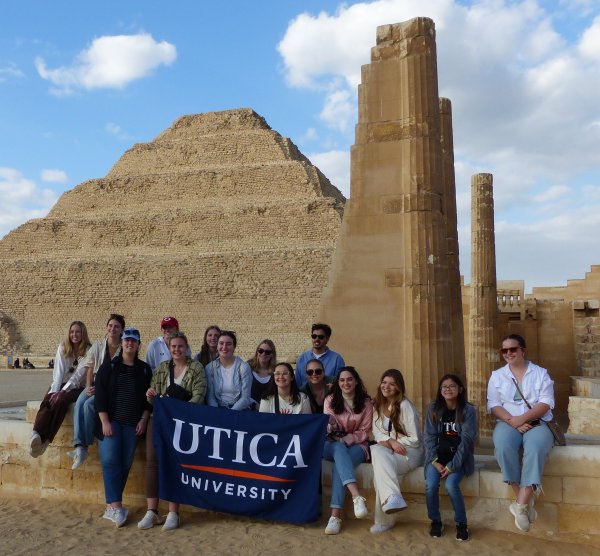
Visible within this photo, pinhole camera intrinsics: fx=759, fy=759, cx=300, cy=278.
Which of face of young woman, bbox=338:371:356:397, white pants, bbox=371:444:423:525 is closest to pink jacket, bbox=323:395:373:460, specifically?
face of young woman, bbox=338:371:356:397

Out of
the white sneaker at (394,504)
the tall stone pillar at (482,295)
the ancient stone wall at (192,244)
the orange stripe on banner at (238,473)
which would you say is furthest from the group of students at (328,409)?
the ancient stone wall at (192,244)

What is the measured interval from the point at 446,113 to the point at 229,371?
541cm

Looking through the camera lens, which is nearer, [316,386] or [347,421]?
[347,421]

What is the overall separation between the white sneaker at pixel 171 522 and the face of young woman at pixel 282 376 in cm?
111

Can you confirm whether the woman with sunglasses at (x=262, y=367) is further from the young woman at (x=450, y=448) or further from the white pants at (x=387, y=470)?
the young woman at (x=450, y=448)

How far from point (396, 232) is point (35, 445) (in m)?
3.30

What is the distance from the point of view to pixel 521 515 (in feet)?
14.6

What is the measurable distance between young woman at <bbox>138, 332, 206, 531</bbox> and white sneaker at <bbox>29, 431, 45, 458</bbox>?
2.66 feet

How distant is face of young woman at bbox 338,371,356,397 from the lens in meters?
4.91

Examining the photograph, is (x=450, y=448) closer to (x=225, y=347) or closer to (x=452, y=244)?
(x=225, y=347)

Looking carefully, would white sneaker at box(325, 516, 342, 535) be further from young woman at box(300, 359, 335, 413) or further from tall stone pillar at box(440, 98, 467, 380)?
tall stone pillar at box(440, 98, 467, 380)

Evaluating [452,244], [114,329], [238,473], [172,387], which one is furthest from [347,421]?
[452,244]

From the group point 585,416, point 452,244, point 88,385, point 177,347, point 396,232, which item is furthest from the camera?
point 585,416

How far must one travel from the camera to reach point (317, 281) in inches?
2042
